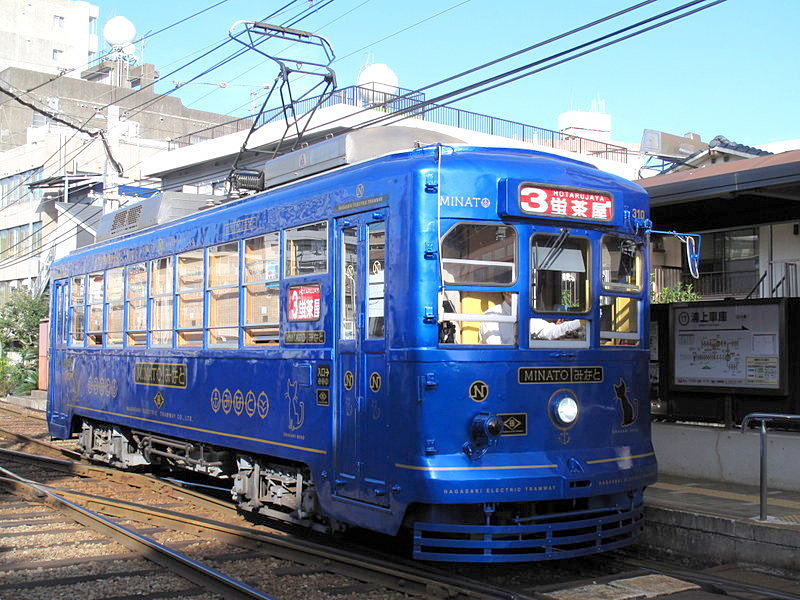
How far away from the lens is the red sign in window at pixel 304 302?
7.66 meters

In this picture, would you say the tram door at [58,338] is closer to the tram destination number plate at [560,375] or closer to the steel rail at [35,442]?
the steel rail at [35,442]

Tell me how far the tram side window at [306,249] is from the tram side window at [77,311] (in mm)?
6052

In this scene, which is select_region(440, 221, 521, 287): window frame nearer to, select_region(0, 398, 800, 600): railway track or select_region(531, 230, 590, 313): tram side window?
select_region(531, 230, 590, 313): tram side window

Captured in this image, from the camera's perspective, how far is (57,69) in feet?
205

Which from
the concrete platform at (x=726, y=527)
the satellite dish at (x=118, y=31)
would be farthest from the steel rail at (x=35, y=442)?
the satellite dish at (x=118, y=31)

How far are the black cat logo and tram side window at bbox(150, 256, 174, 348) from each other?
518cm

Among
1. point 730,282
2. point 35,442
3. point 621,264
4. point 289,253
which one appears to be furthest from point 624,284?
A: point 35,442

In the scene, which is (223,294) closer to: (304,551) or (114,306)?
(304,551)

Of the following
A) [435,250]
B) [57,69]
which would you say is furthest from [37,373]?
[57,69]

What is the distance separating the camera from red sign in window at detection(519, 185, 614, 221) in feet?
22.5

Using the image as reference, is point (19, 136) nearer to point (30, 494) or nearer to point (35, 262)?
point (35, 262)

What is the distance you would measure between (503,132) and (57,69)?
4276cm

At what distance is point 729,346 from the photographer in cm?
1029

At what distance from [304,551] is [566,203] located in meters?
3.51
